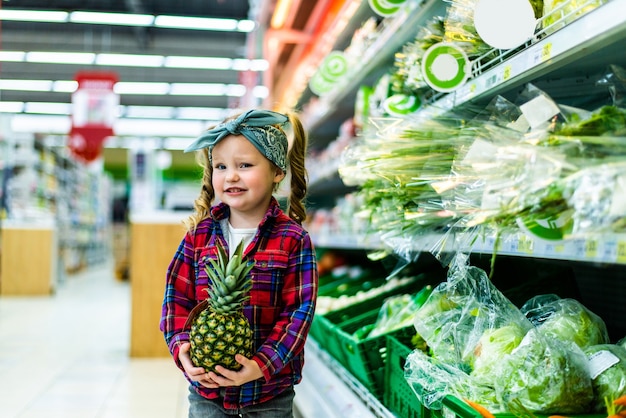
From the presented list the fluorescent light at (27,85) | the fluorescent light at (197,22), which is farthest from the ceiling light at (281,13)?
the fluorescent light at (27,85)

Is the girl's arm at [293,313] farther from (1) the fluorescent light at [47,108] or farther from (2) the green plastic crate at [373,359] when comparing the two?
(1) the fluorescent light at [47,108]


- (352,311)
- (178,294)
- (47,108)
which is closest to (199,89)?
(47,108)

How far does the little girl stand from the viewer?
155 centimetres

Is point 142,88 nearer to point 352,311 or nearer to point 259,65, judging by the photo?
point 259,65

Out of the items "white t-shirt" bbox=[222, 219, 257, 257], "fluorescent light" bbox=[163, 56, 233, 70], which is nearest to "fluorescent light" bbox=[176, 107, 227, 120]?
"fluorescent light" bbox=[163, 56, 233, 70]

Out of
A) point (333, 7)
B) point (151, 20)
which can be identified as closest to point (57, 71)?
point (151, 20)

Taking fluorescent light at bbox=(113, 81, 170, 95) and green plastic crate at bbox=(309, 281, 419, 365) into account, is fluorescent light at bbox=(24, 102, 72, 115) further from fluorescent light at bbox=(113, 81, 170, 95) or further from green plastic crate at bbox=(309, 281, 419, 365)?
green plastic crate at bbox=(309, 281, 419, 365)

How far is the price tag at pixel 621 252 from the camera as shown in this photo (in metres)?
0.95

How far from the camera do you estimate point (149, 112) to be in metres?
20.4

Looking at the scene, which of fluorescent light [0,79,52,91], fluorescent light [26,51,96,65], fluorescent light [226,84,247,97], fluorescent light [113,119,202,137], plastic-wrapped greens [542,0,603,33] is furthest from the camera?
fluorescent light [113,119,202,137]

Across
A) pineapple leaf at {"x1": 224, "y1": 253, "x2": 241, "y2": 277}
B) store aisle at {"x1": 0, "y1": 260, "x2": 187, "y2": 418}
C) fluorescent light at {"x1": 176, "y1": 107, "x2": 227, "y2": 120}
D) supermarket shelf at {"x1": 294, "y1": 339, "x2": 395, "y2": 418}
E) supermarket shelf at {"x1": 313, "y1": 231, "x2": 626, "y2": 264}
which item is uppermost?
fluorescent light at {"x1": 176, "y1": 107, "x2": 227, "y2": 120}

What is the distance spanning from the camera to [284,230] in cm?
163

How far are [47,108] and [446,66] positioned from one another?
20030 millimetres

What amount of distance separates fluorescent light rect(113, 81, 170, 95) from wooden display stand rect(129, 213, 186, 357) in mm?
13429
